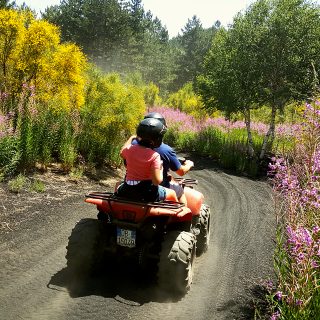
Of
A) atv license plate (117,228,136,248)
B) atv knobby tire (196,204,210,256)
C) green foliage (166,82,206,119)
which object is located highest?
green foliage (166,82,206,119)

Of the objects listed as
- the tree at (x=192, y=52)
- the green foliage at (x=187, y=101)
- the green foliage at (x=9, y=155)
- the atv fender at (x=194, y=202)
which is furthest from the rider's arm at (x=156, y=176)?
the tree at (x=192, y=52)

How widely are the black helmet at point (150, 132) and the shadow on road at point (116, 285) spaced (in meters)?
1.72

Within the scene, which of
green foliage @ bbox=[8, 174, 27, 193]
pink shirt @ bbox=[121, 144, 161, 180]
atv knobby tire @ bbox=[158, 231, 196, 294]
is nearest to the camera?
atv knobby tire @ bbox=[158, 231, 196, 294]

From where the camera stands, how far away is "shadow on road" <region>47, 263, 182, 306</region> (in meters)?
4.30

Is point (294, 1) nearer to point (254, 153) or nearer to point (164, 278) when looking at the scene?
point (254, 153)

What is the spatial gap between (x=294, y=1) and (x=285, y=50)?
1889 mm

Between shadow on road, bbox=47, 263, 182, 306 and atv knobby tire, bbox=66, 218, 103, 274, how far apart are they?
0.18 m

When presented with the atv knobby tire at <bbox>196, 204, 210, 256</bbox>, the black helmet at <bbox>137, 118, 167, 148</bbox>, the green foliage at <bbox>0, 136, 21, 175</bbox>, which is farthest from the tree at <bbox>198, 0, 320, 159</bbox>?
the black helmet at <bbox>137, 118, 167, 148</bbox>

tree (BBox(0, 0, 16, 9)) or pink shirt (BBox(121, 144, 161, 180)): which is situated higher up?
tree (BBox(0, 0, 16, 9))

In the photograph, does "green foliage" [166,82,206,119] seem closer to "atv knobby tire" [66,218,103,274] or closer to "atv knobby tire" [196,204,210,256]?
"atv knobby tire" [196,204,210,256]

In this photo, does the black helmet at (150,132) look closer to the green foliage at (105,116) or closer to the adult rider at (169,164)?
the adult rider at (169,164)

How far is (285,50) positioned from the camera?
1473 centimetres

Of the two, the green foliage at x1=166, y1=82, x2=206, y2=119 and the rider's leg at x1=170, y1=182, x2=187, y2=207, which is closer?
the rider's leg at x1=170, y1=182, x2=187, y2=207

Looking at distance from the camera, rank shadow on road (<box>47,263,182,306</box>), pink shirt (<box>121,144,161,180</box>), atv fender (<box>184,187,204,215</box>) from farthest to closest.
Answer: atv fender (<box>184,187,204,215</box>) < pink shirt (<box>121,144,161,180</box>) < shadow on road (<box>47,263,182,306</box>)
